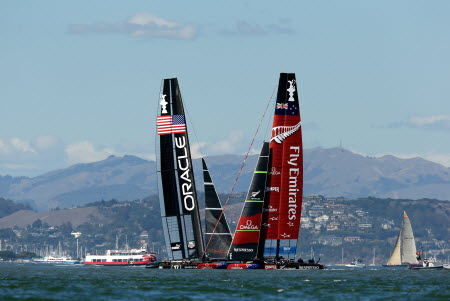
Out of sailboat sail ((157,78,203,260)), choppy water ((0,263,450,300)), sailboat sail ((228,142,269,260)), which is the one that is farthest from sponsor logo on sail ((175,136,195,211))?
choppy water ((0,263,450,300))

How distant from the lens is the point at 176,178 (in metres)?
128

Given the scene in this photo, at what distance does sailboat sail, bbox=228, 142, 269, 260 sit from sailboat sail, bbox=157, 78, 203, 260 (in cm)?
747

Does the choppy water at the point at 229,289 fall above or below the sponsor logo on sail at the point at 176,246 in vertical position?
below

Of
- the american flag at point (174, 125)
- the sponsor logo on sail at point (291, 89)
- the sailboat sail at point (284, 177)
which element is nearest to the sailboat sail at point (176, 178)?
the american flag at point (174, 125)

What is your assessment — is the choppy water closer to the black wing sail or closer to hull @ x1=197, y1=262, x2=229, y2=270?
hull @ x1=197, y1=262, x2=229, y2=270

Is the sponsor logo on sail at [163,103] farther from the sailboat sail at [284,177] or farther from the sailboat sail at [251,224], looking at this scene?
the sailboat sail at [284,177]

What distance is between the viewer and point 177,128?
127250mm

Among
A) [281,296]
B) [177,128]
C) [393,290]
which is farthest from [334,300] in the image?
[177,128]

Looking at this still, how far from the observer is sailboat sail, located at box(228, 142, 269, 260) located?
122812mm

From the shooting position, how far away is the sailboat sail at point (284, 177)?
396ft

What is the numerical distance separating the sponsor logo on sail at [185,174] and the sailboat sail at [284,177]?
9.57 m

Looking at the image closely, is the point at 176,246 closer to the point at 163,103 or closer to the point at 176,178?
the point at 176,178

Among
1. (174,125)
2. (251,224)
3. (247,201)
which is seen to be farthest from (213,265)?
(174,125)

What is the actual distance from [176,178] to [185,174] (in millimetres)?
1065
